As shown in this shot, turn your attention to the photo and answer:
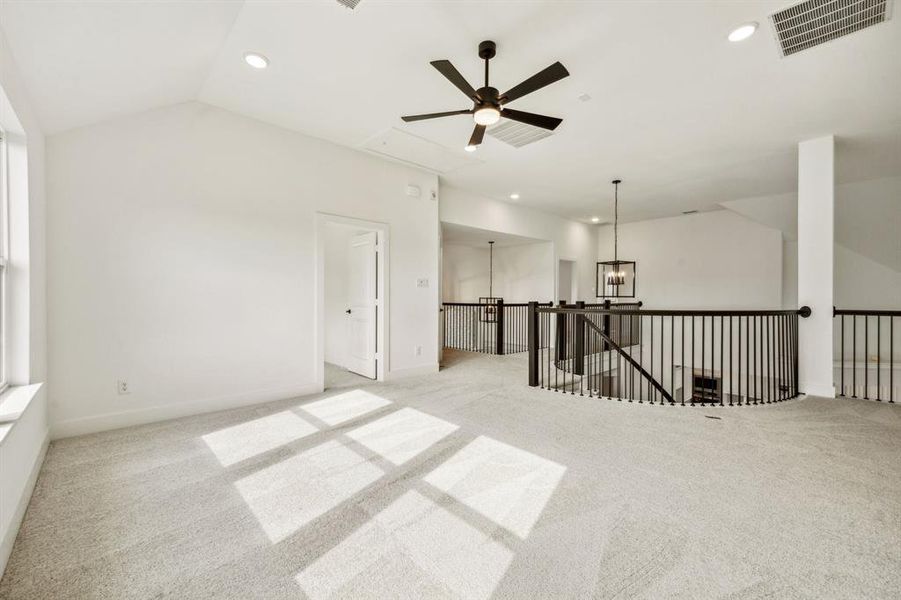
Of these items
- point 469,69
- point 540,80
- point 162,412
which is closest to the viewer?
point 540,80

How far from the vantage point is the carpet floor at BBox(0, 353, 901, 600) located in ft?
5.04

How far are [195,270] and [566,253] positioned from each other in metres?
7.79

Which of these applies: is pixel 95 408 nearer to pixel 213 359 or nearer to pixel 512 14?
pixel 213 359

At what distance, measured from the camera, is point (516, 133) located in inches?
168

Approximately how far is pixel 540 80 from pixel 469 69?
819 millimetres

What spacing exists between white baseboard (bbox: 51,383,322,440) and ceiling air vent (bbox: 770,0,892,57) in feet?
17.6

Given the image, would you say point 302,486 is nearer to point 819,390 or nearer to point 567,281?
point 819,390

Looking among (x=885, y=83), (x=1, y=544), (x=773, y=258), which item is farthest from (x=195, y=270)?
(x=773, y=258)

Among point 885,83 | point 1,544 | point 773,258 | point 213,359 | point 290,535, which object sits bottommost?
point 290,535

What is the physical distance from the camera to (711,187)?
6441 millimetres

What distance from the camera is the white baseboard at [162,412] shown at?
10.0ft

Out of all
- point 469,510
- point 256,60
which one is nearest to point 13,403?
point 469,510

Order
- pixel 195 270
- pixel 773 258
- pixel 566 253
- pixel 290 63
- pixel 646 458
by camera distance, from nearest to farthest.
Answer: pixel 646 458
pixel 290 63
pixel 195 270
pixel 773 258
pixel 566 253

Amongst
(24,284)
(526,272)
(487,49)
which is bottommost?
(24,284)
